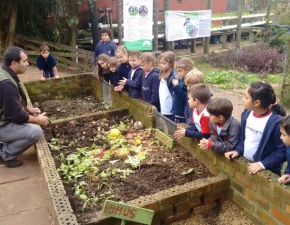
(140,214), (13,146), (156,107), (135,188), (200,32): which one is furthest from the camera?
(200,32)

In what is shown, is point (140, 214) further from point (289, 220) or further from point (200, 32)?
point (200, 32)

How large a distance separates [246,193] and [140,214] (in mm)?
1107

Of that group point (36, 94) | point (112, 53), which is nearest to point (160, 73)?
point (112, 53)

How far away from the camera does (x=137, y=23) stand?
942cm

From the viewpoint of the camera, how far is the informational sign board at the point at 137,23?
9273 millimetres

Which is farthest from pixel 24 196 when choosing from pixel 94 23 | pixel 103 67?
pixel 94 23

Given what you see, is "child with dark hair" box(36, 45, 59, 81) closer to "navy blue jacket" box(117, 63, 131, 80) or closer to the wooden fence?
"navy blue jacket" box(117, 63, 131, 80)

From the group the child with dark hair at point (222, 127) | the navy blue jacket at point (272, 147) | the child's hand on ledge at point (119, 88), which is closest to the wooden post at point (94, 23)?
the child's hand on ledge at point (119, 88)

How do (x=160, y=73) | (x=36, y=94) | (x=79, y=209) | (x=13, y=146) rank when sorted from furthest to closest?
(x=36, y=94)
(x=160, y=73)
(x=13, y=146)
(x=79, y=209)

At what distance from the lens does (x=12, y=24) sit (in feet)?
37.1

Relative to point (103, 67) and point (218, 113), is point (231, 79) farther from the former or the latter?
point (218, 113)

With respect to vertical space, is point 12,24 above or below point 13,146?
above

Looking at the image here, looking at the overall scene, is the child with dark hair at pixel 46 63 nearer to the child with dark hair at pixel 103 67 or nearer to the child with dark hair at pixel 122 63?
the child with dark hair at pixel 103 67

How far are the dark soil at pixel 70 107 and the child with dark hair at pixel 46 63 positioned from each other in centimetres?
73
